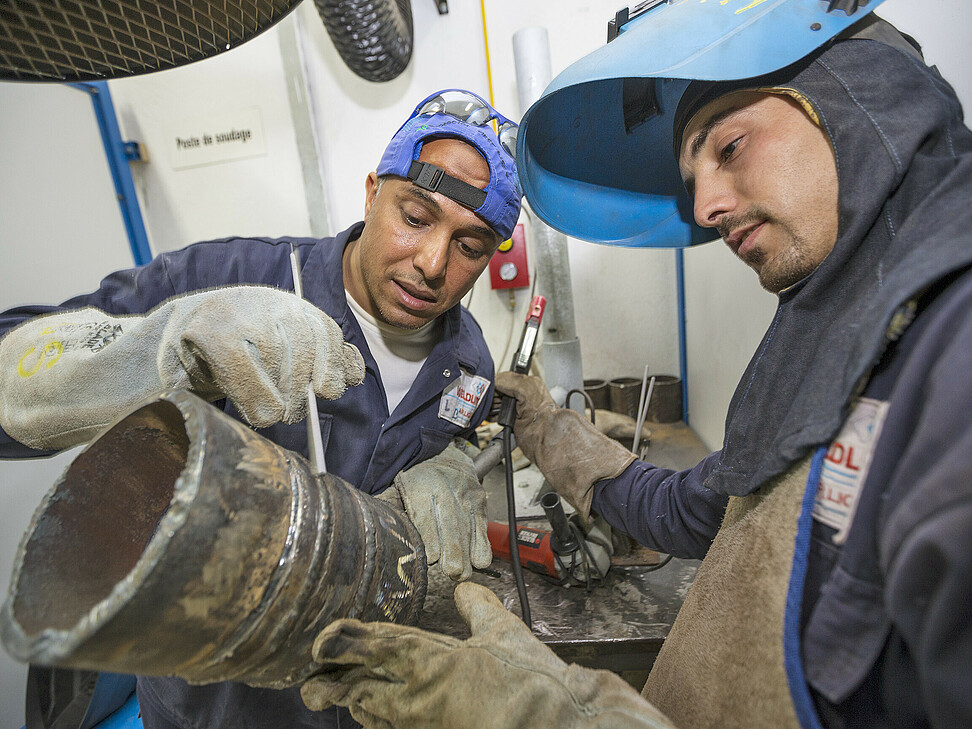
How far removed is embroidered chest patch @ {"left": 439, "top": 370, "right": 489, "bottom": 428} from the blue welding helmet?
17.6 inches

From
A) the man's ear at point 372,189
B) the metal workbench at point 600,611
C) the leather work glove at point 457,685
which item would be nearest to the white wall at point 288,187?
the metal workbench at point 600,611

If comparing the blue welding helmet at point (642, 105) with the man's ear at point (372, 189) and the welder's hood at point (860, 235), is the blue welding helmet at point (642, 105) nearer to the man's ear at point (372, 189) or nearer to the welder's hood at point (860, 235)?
the welder's hood at point (860, 235)

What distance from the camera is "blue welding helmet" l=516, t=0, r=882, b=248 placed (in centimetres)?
61

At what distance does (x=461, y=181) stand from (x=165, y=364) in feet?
2.32

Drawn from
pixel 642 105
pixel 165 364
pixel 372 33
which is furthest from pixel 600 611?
pixel 372 33

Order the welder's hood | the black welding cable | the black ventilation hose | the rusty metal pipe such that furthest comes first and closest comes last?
the black ventilation hose, the black welding cable, the welder's hood, the rusty metal pipe

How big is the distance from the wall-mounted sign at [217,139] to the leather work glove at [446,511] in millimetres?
1883

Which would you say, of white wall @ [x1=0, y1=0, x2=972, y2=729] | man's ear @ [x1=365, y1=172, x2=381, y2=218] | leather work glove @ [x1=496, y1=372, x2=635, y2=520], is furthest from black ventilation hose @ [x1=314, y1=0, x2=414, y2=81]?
leather work glove @ [x1=496, y1=372, x2=635, y2=520]

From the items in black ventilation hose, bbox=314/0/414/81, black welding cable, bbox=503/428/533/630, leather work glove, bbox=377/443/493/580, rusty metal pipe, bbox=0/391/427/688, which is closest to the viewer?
rusty metal pipe, bbox=0/391/427/688

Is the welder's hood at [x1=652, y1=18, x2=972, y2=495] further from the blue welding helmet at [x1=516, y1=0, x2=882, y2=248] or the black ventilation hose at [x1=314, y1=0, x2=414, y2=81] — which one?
the black ventilation hose at [x1=314, y1=0, x2=414, y2=81]

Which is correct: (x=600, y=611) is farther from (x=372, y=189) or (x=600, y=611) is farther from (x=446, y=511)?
(x=372, y=189)

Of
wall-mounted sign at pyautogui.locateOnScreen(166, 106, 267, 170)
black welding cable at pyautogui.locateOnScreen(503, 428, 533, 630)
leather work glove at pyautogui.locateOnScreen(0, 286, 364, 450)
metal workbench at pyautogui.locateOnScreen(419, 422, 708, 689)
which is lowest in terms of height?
metal workbench at pyautogui.locateOnScreen(419, 422, 708, 689)

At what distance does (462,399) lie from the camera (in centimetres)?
116

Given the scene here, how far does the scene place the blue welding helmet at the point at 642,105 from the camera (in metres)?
0.61
